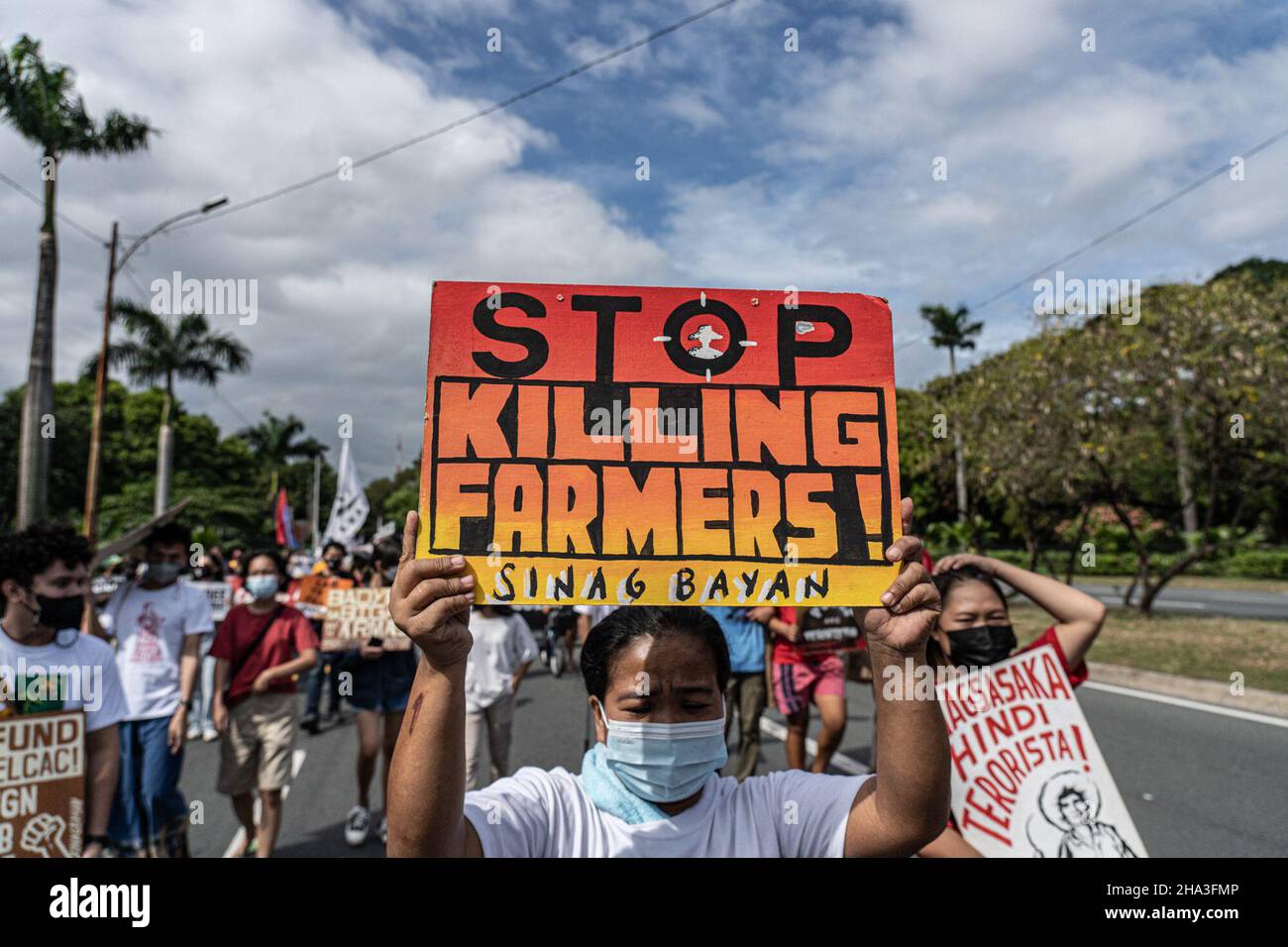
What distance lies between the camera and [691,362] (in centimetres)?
199

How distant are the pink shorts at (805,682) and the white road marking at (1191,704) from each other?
470 cm

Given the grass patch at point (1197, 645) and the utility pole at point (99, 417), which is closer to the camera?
the grass patch at point (1197, 645)

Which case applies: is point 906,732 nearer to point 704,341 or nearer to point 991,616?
point 704,341

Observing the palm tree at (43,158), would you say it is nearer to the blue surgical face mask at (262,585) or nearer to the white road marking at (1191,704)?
the blue surgical face mask at (262,585)

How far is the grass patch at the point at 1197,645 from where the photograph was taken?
1012cm

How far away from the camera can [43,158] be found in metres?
16.6

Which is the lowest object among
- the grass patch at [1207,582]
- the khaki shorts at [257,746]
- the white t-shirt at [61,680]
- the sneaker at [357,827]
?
the sneaker at [357,827]

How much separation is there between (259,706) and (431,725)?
13.4 feet

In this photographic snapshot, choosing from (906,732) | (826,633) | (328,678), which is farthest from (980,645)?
(328,678)

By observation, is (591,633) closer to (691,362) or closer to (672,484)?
(672,484)

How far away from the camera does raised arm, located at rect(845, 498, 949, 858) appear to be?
1.75 m

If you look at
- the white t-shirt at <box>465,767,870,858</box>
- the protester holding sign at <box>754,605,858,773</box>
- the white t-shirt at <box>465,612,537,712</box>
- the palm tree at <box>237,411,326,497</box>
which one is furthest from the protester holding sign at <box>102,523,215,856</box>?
the palm tree at <box>237,411,326,497</box>

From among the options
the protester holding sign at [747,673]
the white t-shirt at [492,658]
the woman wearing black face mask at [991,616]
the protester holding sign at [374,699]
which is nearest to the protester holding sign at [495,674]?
the white t-shirt at [492,658]
